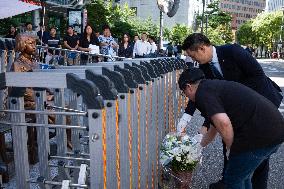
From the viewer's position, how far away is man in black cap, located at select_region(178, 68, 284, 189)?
3430mm

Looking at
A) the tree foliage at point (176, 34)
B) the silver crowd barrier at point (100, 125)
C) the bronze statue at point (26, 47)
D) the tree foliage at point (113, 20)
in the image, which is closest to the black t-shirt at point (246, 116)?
the silver crowd barrier at point (100, 125)

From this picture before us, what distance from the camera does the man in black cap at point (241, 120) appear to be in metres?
3.43

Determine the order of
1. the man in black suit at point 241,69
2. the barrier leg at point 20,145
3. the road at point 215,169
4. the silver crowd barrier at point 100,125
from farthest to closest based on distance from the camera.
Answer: the road at point 215,169 → the man in black suit at point 241,69 → the barrier leg at point 20,145 → the silver crowd barrier at point 100,125

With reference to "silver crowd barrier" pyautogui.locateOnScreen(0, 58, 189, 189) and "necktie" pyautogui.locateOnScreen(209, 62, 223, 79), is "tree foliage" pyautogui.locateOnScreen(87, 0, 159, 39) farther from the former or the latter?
"silver crowd barrier" pyautogui.locateOnScreen(0, 58, 189, 189)

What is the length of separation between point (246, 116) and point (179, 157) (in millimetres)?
1069

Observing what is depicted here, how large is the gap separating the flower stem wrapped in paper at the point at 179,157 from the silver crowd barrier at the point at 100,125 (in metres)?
0.12

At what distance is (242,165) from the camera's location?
3.60 metres

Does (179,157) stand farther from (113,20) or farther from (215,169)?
(113,20)

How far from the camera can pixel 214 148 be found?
744cm

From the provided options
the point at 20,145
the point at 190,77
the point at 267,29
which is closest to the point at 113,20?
the point at 190,77

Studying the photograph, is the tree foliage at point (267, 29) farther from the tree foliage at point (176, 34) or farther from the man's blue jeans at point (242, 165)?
the man's blue jeans at point (242, 165)

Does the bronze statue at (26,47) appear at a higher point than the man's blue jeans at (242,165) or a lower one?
higher

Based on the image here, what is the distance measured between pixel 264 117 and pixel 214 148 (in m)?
3.99

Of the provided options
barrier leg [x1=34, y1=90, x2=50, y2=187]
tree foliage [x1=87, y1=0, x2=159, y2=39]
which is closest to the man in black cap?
barrier leg [x1=34, y1=90, x2=50, y2=187]
